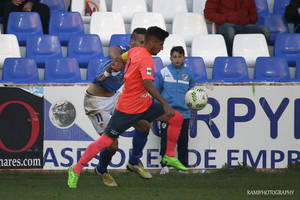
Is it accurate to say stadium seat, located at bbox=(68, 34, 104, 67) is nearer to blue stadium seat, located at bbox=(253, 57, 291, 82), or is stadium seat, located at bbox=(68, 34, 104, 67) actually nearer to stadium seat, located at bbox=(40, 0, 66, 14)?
stadium seat, located at bbox=(40, 0, 66, 14)

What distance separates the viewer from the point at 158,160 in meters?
7.30

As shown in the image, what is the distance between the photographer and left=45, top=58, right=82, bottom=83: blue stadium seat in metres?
7.93

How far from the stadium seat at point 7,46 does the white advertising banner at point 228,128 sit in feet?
5.34

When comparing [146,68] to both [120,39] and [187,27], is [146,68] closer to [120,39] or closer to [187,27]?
[120,39]

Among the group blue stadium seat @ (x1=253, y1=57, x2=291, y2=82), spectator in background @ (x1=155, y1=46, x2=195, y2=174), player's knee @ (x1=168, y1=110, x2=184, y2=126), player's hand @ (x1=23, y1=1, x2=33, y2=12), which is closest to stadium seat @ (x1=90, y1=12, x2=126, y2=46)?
player's hand @ (x1=23, y1=1, x2=33, y2=12)

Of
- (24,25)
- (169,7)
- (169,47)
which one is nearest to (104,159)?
(169,47)

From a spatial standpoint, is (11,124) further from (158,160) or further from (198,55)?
(198,55)

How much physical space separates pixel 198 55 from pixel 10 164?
10.9 feet

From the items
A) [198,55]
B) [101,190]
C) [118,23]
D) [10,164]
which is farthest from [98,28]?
[101,190]

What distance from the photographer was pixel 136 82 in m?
5.57

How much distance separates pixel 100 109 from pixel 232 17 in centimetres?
381

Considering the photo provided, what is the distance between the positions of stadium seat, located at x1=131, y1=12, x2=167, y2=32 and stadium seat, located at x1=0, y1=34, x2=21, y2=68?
191cm

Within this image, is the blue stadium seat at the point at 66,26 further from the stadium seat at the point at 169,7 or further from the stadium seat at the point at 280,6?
the stadium seat at the point at 280,6

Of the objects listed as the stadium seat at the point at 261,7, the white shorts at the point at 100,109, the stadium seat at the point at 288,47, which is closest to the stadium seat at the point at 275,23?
the stadium seat at the point at 261,7
